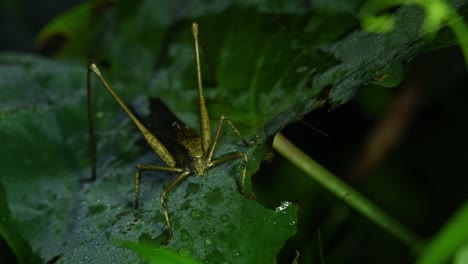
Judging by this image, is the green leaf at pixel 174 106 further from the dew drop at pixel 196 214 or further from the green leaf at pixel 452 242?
the green leaf at pixel 452 242

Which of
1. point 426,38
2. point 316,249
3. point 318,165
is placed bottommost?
point 316,249

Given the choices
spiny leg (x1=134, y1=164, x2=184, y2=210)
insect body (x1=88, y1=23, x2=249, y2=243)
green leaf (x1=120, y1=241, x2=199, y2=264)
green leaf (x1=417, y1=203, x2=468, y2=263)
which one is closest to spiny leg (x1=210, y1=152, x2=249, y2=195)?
insect body (x1=88, y1=23, x2=249, y2=243)

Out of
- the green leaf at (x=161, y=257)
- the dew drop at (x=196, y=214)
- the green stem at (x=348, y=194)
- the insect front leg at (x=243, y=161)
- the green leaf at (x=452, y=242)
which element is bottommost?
the green stem at (x=348, y=194)

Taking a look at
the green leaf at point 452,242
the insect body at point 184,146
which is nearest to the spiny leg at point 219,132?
the insect body at point 184,146

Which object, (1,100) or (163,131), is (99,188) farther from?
(1,100)

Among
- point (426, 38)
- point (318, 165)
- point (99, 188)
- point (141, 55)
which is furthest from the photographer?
point (141, 55)

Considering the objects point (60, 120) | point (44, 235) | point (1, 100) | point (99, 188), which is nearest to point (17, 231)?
point (44, 235)
